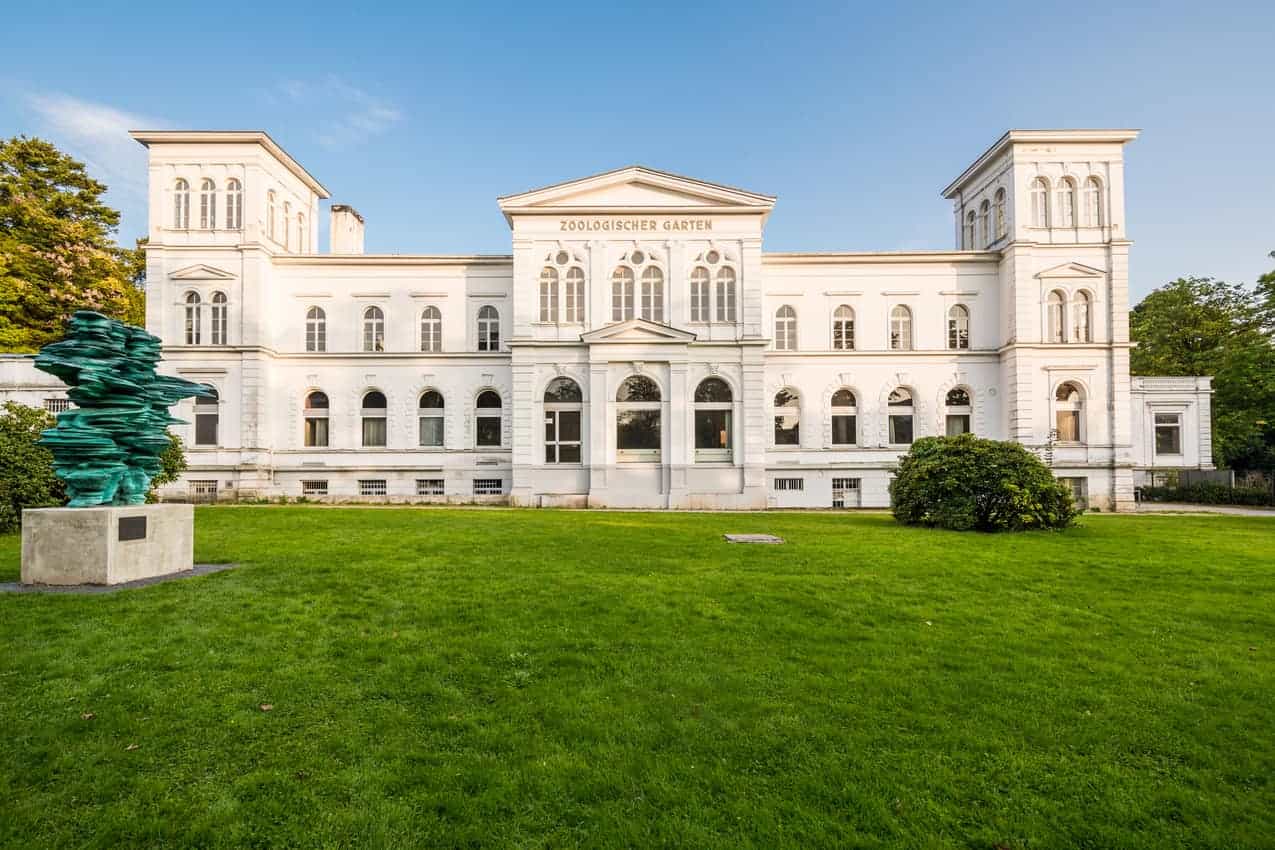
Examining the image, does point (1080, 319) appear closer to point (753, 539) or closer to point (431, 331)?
point (753, 539)

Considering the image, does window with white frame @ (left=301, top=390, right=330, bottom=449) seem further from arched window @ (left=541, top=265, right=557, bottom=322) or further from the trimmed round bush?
the trimmed round bush

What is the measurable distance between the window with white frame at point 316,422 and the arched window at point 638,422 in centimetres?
1427

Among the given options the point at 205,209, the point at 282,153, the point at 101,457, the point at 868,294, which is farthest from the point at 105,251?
the point at 868,294

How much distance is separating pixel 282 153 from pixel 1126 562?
35.3 metres

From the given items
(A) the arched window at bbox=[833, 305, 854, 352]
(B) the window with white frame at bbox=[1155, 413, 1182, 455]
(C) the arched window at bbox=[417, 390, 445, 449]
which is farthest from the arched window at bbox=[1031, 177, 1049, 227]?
(C) the arched window at bbox=[417, 390, 445, 449]

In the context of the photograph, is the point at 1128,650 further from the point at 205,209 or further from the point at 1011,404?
the point at 205,209

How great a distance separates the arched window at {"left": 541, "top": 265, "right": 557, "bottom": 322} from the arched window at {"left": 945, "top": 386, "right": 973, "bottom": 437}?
752 inches

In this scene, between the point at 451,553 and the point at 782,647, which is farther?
the point at 451,553

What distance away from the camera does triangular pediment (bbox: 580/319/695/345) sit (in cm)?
2784

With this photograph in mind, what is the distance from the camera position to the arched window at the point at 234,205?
29.1 m

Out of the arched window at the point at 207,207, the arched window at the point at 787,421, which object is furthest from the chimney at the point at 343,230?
the arched window at the point at 787,421

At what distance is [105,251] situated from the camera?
37531 millimetres

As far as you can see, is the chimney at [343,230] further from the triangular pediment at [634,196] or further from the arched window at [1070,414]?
the arched window at [1070,414]

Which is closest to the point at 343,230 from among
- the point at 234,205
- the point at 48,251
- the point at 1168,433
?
the point at 234,205
